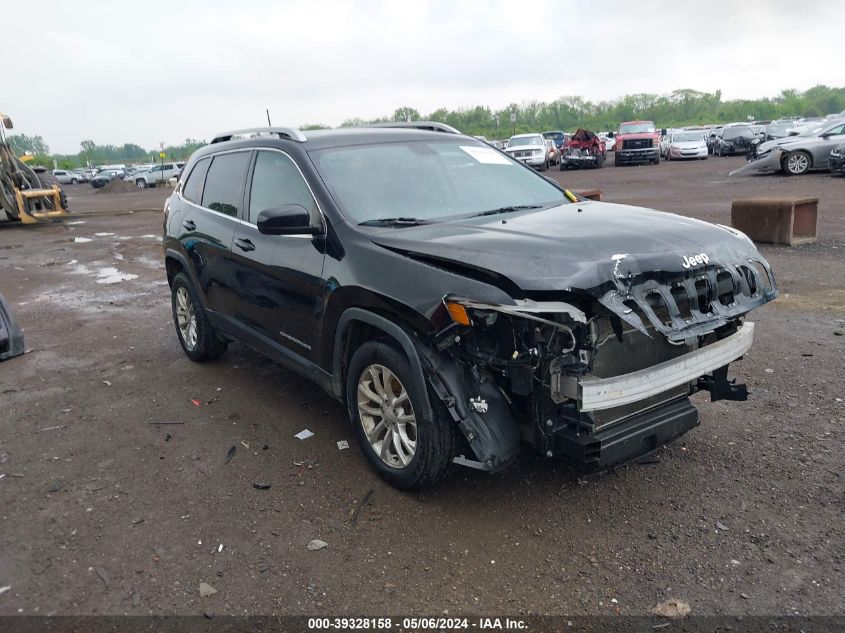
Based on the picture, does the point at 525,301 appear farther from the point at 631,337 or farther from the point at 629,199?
the point at 629,199

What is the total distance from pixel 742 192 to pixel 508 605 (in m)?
16.7

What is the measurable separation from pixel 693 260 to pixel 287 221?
7.05ft

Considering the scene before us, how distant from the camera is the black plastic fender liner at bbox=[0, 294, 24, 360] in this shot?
6.54 meters

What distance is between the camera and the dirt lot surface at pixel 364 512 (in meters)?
2.96

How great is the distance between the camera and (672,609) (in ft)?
9.20

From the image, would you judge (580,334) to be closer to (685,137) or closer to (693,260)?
(693,260)

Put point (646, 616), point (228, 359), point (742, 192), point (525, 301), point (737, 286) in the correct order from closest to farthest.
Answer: point (646, 616) → point (525, 301) → point (737, 286) → point (228, 359) → point (742, 192)

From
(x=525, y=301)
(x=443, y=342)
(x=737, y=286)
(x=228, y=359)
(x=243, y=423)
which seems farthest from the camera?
(x=228, y=359)

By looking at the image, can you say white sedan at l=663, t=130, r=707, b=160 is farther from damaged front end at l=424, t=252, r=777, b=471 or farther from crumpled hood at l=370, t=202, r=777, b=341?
damaged front end at l=424, t=252, r=777, b=471

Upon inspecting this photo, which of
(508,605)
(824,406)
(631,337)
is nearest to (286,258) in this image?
(631,337)

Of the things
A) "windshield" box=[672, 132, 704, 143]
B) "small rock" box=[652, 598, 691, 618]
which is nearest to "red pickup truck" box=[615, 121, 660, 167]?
"windshield" box=[672, 132, 704, 143]

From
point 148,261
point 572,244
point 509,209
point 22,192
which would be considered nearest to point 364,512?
point 572,244

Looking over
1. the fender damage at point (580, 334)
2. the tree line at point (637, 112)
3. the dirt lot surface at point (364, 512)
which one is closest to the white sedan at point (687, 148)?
the dirt lot surface at point (364, 512)

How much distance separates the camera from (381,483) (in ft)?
12.7
